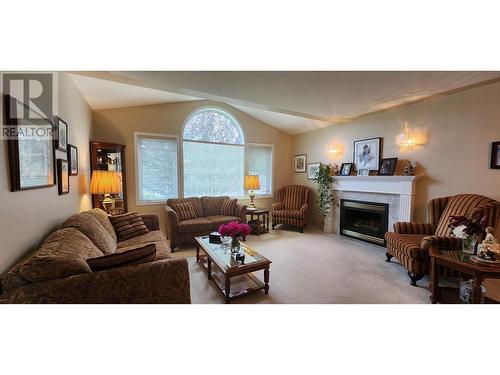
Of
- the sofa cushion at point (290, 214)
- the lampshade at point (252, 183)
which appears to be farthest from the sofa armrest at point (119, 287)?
the sofa cushion at point (290, 214)

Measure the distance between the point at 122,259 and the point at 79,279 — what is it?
0.22 m

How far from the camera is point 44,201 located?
1.64 metres

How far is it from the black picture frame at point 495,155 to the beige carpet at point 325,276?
1594 millimetres

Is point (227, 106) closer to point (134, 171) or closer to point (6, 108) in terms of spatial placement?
point (134, 171)

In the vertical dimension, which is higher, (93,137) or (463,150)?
(93,137)

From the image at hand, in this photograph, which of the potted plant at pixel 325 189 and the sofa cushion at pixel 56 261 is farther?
the potted plant at pixel 325 189

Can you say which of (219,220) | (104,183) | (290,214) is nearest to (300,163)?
(290,214)

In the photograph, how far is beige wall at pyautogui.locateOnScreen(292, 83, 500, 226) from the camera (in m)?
2.38

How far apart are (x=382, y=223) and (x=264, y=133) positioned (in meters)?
3.27

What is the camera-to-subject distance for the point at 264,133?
5074 mm

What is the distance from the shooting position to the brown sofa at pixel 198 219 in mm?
3262

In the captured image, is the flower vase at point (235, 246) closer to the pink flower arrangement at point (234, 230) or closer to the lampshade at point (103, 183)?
the pink flower arrangement at point (234, 230)

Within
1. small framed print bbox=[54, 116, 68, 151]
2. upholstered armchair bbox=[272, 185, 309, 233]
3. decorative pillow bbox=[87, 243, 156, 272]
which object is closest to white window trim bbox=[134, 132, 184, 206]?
small framed print bbox=[54, 116, 68, 151]
